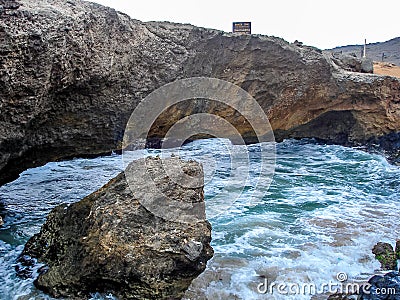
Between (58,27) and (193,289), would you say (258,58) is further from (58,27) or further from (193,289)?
(193,289)

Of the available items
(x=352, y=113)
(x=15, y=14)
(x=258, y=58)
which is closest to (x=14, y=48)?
(x=15, y=14)

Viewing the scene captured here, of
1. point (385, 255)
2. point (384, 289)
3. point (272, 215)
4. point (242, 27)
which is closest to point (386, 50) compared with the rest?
point (242, 27)

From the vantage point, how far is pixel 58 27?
443 cm

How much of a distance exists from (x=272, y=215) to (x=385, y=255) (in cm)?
180

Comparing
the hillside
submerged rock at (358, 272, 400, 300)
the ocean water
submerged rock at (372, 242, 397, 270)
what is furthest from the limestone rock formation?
the hillside

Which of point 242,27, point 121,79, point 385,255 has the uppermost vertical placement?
point 242,27

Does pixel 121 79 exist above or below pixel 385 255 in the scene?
above

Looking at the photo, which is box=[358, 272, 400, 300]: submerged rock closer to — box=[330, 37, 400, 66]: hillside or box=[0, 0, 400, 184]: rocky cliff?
box=[0, 0, 400, 184]: rocky cliff

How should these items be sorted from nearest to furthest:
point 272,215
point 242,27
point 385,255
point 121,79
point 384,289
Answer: point 384,289
point 385,255
point 121,79
point 272,215
point 242,27

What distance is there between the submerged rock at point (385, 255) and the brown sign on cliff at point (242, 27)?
5124 millimetres

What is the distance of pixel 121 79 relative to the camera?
571 cm

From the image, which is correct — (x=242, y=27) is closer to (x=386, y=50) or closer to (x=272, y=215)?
(x=272, y=215)

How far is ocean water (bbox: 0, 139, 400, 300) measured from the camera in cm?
403

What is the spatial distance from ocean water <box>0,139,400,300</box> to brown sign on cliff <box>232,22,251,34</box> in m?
2.97
